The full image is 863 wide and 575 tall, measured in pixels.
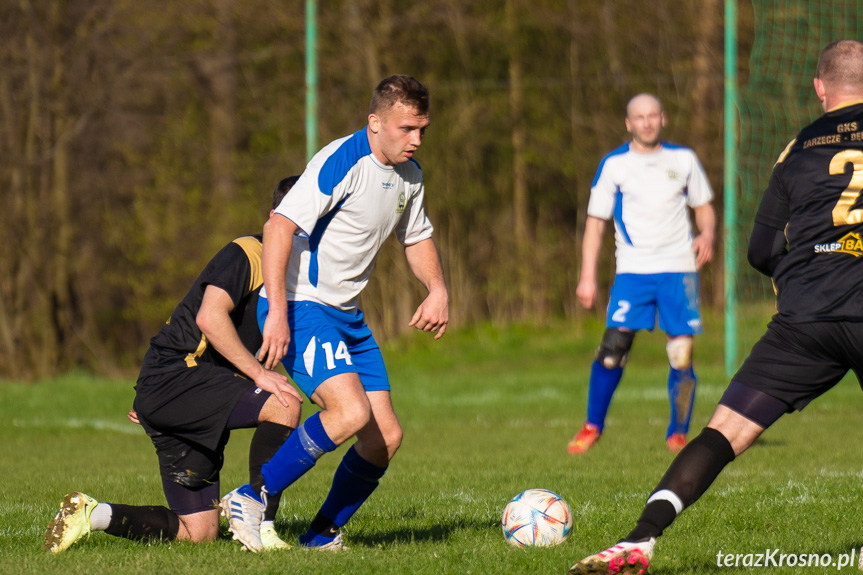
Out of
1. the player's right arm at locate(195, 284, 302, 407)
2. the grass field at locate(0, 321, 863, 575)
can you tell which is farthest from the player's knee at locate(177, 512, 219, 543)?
the player's right arm at locate(195, 284, 302, 407)

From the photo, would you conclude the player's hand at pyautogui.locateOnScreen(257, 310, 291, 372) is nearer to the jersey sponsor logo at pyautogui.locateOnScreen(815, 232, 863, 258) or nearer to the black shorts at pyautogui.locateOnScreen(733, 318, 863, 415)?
the black shorts at pyautogui.locateOnScreen(733, 318, 863, 415)

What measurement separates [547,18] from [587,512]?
13353mm

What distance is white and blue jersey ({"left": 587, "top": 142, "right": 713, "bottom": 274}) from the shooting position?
27.3 ft

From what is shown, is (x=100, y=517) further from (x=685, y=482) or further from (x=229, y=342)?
(x=685, y=482)

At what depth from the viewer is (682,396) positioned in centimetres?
815

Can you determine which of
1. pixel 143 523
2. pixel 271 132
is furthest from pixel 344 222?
pixel 271 132

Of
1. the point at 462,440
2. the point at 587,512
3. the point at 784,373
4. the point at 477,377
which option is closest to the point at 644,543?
the point at 784,373

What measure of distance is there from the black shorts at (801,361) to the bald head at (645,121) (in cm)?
416

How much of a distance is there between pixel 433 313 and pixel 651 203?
11.9ft

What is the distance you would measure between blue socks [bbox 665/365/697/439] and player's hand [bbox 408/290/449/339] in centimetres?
335

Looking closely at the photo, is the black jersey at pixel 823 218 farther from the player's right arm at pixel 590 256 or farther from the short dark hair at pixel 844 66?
the player's right arm at pixel 590 256

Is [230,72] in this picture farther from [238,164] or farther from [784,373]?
[784,373]

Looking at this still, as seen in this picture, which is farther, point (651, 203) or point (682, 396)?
point (651, 203)

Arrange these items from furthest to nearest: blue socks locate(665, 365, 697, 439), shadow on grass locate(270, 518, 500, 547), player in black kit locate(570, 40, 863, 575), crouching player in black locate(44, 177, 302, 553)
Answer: blue socks locate(665, 365, 697, 439), shadow on grass locate(270, 518, 500, 547), crouching player in black locate(44, 177, 302, 553), player in black kit locate(570, 40, 863, 575)
